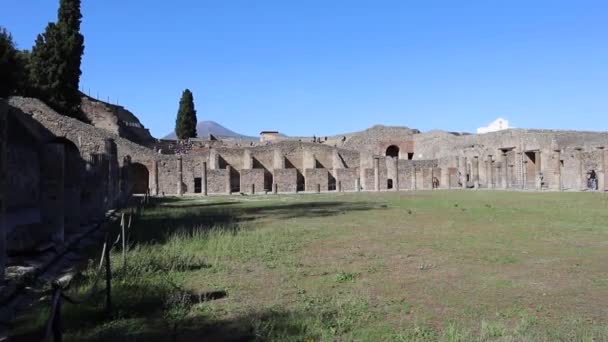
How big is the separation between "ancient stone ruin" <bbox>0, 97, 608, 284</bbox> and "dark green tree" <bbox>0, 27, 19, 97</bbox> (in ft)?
5.58

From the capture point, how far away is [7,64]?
21438 mm

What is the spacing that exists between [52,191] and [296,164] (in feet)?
112

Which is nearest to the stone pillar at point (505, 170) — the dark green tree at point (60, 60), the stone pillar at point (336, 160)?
the stone pillar at point (336, 160)

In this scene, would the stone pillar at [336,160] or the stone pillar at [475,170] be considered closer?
the stone pillar at [475,170]

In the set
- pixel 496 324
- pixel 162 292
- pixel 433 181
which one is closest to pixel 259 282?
pixel 162 292

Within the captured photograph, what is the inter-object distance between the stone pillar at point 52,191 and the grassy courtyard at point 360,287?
4.83ft

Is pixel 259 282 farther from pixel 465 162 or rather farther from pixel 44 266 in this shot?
pixel 465 162

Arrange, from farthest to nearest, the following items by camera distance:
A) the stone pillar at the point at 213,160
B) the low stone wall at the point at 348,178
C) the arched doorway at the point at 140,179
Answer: the stone pillar at the point at 213,160 → the low stone wall at the point at 348,178 → the arched doorway at the point at 140,179

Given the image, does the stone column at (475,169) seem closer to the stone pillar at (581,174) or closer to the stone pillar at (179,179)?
the stone pillar at (581,174)

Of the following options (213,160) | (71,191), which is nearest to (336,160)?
(213,160)

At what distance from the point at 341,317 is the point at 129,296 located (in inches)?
97.1

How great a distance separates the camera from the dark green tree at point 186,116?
57.0 meters

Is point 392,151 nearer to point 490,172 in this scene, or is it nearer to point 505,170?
point 490,172

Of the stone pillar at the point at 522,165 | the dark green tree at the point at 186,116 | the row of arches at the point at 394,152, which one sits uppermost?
the dark green tree at the point at 186,116
